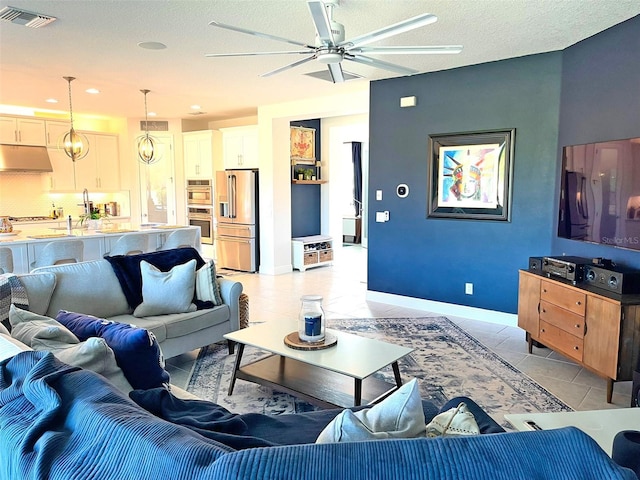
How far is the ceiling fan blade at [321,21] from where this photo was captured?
2.29 metres

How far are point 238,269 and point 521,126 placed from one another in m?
5.14

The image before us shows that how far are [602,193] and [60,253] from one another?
4924mm

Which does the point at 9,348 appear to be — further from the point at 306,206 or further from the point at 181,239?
the point at 306,206

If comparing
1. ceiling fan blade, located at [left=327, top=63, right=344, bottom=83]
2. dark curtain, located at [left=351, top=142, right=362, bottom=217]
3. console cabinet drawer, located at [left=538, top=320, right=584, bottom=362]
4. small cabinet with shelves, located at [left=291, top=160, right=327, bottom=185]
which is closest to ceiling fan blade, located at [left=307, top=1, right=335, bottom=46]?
ceiling fan blade, located at [left=327, top=63, right=344, bottom=83]

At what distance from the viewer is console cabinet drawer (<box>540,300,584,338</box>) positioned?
333cm

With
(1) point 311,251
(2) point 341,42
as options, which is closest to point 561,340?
(2) point 341,42

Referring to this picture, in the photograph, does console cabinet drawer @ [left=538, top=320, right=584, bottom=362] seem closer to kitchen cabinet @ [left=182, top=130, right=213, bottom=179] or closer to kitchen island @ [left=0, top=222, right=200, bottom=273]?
kitchen island @ [left=0, top=222, right=200, bottom=273]

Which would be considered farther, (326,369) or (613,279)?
(613,279)

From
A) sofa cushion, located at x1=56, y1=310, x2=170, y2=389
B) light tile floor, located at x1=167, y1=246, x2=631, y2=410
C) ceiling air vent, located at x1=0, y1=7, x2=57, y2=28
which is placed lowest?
light tile floor, located at x1=167, y1=246, x2=631, y2=410

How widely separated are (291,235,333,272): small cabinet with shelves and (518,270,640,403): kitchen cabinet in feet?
14.3

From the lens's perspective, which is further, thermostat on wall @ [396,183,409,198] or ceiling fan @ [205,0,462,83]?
thermostat on wall @ [396,183,409,198]

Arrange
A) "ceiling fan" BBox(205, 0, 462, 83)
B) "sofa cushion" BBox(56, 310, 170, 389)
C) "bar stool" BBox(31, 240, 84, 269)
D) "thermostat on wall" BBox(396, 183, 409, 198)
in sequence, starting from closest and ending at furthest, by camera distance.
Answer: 1. "sofa cushion" BBox(56, 310, 170, 389)
2. "ceiling fan" BBox(205, 0, 462, 83)
3. "bar stool" BBox(31, 240, 84, 269)
4. "thermostat on wall" BBox(396, 183, 409, 198)

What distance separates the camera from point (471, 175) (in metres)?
4.91

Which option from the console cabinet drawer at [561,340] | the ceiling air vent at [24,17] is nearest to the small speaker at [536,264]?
the console cabinet drawer at [561,340]
